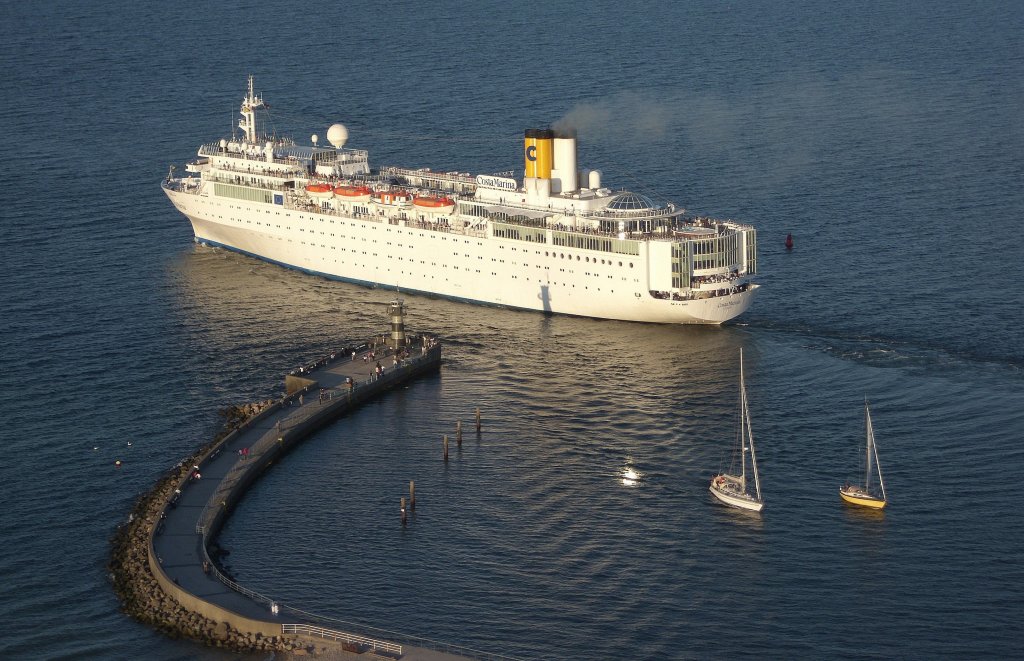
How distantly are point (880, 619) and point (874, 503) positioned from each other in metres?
11.0

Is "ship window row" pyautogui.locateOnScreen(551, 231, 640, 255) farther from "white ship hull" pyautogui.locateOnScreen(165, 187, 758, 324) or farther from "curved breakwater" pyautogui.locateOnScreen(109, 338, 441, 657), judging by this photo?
"curved breakwater" pyautogui.locateOnScreen(109, 338, 441, 657)

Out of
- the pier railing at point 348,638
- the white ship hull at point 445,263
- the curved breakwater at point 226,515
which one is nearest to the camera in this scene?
the pier railing at point 348,638

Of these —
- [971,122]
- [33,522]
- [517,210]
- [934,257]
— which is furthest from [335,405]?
[971,122]

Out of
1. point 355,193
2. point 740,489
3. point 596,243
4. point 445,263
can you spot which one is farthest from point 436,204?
point 740,489

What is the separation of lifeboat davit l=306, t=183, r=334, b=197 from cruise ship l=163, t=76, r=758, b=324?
105 mm

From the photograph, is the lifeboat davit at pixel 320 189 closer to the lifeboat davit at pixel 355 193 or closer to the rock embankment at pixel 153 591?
the lifeboat davit at pixel 355 193

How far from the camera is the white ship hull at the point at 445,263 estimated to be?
350ft

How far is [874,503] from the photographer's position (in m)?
76.2

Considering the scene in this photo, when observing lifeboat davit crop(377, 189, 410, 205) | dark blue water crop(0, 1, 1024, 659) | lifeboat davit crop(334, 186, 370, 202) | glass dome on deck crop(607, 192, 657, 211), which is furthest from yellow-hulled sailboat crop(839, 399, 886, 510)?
lifeboat davit crop(334, 186, 370, 202)

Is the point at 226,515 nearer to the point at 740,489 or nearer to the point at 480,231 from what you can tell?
the point at 740,489

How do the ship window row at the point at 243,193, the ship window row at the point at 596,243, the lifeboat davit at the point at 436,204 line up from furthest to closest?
the ship window row at the point at 243,193 < the lifeboat davit at the point at 436,204 < the ship window row at the point at 596,243

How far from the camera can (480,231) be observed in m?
114

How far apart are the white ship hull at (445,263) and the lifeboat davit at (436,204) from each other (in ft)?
5.87

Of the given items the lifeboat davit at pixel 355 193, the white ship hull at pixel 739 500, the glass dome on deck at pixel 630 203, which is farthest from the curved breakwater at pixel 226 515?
the white ship hull at pixel 739 500
